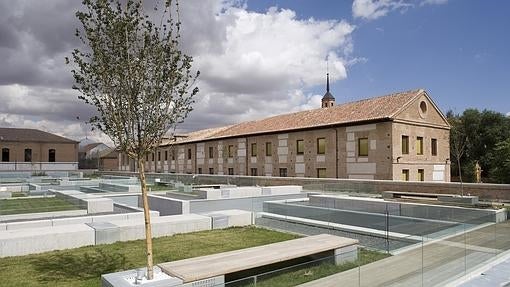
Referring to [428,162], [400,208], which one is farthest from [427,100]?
[400,208]

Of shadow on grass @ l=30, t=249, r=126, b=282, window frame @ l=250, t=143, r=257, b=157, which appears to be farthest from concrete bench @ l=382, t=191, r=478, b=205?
window frame @ l=250, t=143, r=257, b=157

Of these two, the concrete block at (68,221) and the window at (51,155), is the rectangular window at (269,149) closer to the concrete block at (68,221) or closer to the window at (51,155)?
the concrete block at (68,221)

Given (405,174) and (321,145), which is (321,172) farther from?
(405,174)

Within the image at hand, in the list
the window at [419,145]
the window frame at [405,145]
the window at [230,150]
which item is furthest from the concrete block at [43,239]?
the window at [230,150]

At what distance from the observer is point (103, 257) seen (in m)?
9.02

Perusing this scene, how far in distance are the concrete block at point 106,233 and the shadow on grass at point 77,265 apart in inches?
32.5

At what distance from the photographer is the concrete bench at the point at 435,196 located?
50.4 feet

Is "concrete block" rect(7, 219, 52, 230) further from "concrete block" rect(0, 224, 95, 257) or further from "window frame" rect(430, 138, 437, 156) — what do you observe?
"window frame" rect(430, 138, 437, 156)

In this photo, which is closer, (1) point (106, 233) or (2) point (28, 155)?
(1) point (106, 233)

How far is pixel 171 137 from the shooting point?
733cm

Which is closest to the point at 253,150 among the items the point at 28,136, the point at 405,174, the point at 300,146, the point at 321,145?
the point at 300,146

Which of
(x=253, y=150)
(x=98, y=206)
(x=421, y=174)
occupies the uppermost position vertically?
(x=253, y=150)

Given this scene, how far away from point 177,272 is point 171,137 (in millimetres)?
2438

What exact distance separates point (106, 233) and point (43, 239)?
57.4 inches
